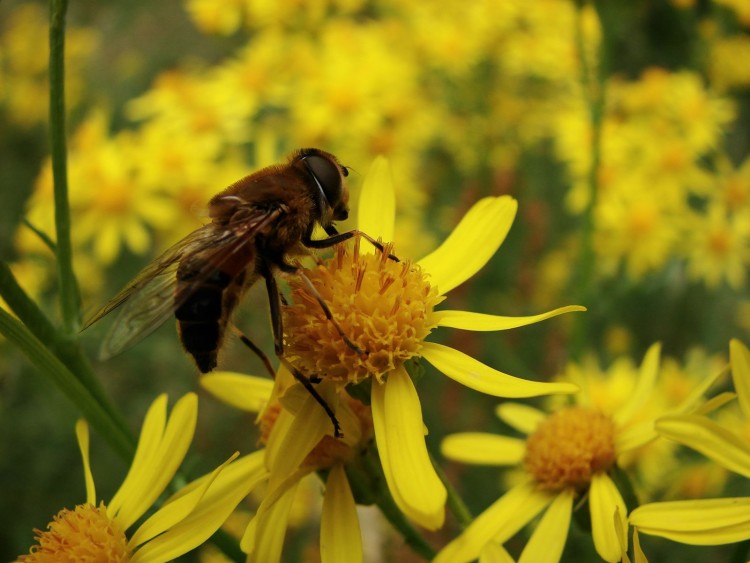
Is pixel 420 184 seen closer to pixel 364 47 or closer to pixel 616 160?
pixel 364 47

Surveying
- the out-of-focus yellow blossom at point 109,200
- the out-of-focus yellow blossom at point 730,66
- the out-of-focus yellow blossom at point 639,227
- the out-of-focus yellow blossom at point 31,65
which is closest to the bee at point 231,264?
the out-of-focus yellow blossom at point 109,200

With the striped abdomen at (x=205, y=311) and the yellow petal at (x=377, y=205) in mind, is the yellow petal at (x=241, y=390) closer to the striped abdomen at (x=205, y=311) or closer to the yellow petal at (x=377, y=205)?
the striped abdomen at (x=205, y=311)

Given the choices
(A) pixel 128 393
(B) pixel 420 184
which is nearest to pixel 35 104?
(A) pixel 128 393

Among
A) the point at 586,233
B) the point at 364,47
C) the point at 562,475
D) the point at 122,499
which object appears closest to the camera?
the point at 122,499

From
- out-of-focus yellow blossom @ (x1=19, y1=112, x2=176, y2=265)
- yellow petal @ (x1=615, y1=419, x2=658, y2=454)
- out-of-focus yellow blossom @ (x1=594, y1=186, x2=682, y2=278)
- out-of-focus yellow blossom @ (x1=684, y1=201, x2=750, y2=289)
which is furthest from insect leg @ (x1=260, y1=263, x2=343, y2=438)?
out-of-focus yellow blossom @ (x1=684, y1=201, x2=750, y2=289)

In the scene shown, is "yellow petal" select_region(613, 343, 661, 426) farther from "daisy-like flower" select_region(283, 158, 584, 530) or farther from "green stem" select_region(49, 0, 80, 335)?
"green stem" select_region(49, 0, 80, 335)

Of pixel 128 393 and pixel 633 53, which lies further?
pixel 633 53
